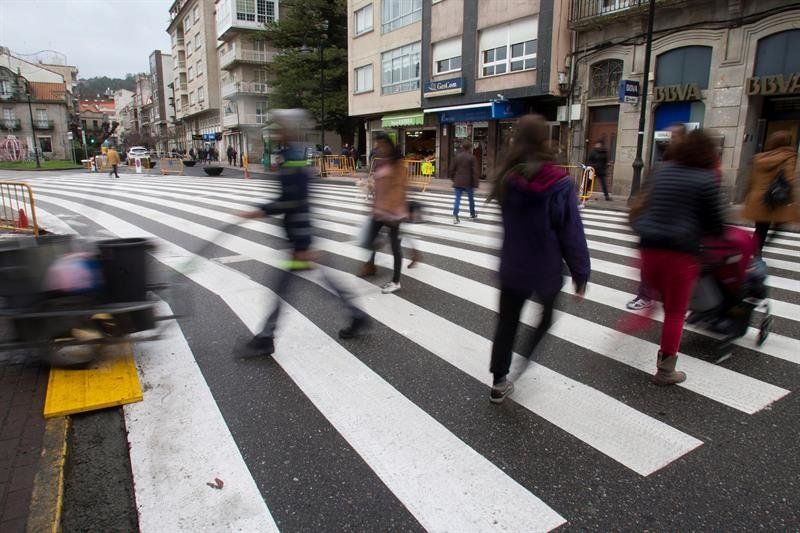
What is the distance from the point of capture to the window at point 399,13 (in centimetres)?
2769

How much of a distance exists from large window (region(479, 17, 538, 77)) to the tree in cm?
1626

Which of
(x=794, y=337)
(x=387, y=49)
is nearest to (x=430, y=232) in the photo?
(x=794, y=337)

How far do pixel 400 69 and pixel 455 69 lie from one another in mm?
4944

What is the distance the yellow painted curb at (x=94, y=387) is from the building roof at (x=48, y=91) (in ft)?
278

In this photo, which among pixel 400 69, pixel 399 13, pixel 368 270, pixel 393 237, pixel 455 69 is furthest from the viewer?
pixel 400 69

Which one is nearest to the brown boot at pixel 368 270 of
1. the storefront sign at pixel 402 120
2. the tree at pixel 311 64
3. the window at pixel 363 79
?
the storefront sign at pixel 402 120

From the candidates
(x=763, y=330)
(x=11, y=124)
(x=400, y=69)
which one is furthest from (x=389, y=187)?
(x=11, y=124)

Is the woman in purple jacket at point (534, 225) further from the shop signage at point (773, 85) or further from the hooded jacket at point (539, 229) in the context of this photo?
the shop signage at point (773, 85)

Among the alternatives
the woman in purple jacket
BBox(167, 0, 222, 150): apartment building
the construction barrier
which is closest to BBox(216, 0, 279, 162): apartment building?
BBox(167, 0, 222, 150): apartment building

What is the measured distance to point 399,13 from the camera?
29.0 m

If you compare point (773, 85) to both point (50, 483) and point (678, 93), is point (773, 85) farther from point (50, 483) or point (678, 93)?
point (50, 483)

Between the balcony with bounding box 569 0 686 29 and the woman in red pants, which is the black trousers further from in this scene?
the balcony with bounding box 569 0 686 29

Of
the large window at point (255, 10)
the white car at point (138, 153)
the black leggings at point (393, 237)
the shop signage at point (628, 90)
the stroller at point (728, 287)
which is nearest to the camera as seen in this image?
the stroller at point (728, 287)

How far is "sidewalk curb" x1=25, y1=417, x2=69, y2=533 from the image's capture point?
7.67 ft
